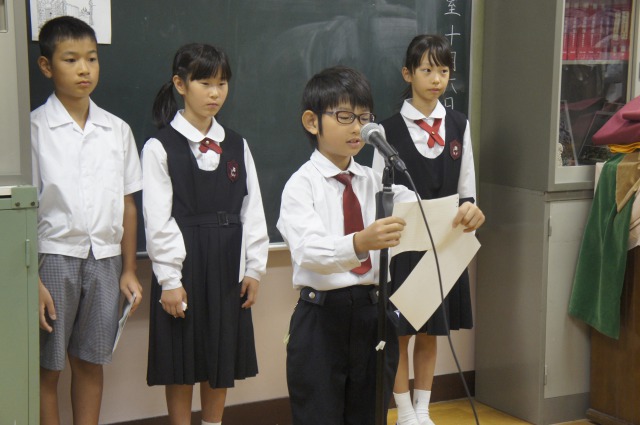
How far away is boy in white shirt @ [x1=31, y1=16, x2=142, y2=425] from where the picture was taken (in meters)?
2.50

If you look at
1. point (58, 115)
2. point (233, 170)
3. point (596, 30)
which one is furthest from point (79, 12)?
point (596, 30)

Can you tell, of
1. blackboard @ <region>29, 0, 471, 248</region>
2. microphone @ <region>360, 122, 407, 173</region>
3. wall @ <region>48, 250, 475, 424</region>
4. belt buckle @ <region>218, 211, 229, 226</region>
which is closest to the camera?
microphone @ <region>360, 122, 407, 173</region>

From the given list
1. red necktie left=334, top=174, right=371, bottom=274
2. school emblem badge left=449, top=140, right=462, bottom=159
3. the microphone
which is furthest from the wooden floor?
the microphone

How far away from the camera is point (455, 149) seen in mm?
3176

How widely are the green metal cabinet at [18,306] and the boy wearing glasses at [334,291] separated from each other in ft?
2.25

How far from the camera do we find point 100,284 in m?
2.58

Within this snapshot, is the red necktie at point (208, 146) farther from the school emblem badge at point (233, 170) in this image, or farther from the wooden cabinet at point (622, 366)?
the wooden cabinet at point (622, 366)

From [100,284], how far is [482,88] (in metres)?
1.85

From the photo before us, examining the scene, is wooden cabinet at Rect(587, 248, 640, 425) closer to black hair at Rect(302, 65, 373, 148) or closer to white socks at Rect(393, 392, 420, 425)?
→ white socks at Rect(393, 392, 420, 425)

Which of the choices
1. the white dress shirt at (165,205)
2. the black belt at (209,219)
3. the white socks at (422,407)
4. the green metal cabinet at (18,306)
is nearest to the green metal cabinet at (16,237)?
the green metal cabinet at (18,306)

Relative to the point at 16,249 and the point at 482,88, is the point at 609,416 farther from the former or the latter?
the point at 16,249

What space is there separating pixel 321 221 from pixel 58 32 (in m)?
0.98

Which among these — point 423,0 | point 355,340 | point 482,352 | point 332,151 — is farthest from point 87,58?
point 482,352

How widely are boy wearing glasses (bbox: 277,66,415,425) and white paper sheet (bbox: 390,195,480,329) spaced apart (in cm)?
20
